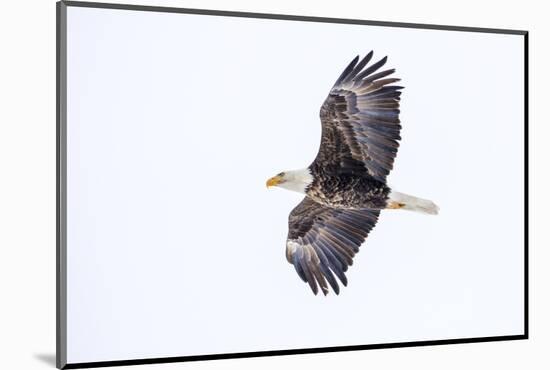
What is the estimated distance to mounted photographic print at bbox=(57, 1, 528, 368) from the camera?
14.3ft

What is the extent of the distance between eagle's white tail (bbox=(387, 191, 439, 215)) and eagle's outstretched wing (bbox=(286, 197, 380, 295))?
4.5 inches

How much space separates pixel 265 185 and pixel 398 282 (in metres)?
0.93

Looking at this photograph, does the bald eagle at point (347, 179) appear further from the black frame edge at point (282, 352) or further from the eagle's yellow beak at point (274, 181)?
the black frame edge at point (282, 352)

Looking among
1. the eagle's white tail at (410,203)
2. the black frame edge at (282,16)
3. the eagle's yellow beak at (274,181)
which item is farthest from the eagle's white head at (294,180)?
the black frame edge at (282,16)

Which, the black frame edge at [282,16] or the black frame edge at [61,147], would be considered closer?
the black frame edge at [61,147]

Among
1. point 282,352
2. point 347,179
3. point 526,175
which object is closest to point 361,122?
point 347,179

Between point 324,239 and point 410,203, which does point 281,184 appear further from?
point 410,203

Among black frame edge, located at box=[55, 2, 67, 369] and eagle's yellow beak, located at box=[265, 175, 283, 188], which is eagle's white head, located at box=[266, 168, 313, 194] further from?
black frame edge, located at box=[55, 2, 67, 369]

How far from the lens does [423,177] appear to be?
4.98 m

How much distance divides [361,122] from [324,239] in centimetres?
65

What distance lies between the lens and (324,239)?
4.95 metres

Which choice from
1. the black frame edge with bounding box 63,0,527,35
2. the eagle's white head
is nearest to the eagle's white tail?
the eagle's white head

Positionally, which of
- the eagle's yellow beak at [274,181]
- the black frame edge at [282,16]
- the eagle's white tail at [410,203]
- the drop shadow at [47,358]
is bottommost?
the drop shadow at [47,358]

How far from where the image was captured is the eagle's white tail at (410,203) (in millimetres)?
4918
